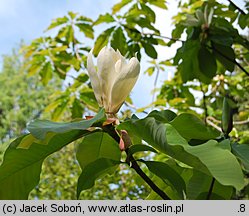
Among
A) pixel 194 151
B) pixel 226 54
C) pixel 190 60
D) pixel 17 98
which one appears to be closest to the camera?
pixel 194 151

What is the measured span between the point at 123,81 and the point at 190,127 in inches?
6.6

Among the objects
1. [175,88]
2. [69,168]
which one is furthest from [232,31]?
[69,168]

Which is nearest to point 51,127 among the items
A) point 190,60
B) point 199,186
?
point 199,186

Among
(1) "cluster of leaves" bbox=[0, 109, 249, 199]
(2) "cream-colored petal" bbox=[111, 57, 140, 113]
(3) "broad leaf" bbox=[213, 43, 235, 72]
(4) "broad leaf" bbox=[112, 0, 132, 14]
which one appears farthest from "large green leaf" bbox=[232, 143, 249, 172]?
(4) "broad leaf" bbox=[112, 0, 132, 14]

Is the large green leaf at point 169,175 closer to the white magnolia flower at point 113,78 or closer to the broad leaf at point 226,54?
the white magnolia flower at point 113,78

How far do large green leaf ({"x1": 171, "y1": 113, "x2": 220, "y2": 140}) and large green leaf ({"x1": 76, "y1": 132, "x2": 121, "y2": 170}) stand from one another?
16 centimetres

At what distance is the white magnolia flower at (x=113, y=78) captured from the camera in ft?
2.83

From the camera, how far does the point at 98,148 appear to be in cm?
90

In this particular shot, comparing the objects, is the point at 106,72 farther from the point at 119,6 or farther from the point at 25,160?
the point at 119,6

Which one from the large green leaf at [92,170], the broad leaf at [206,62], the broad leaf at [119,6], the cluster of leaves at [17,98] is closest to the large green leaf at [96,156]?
the large green leaf at [92,170]

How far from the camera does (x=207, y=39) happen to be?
1828mm

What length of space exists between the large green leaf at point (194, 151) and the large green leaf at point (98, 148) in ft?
0.48
